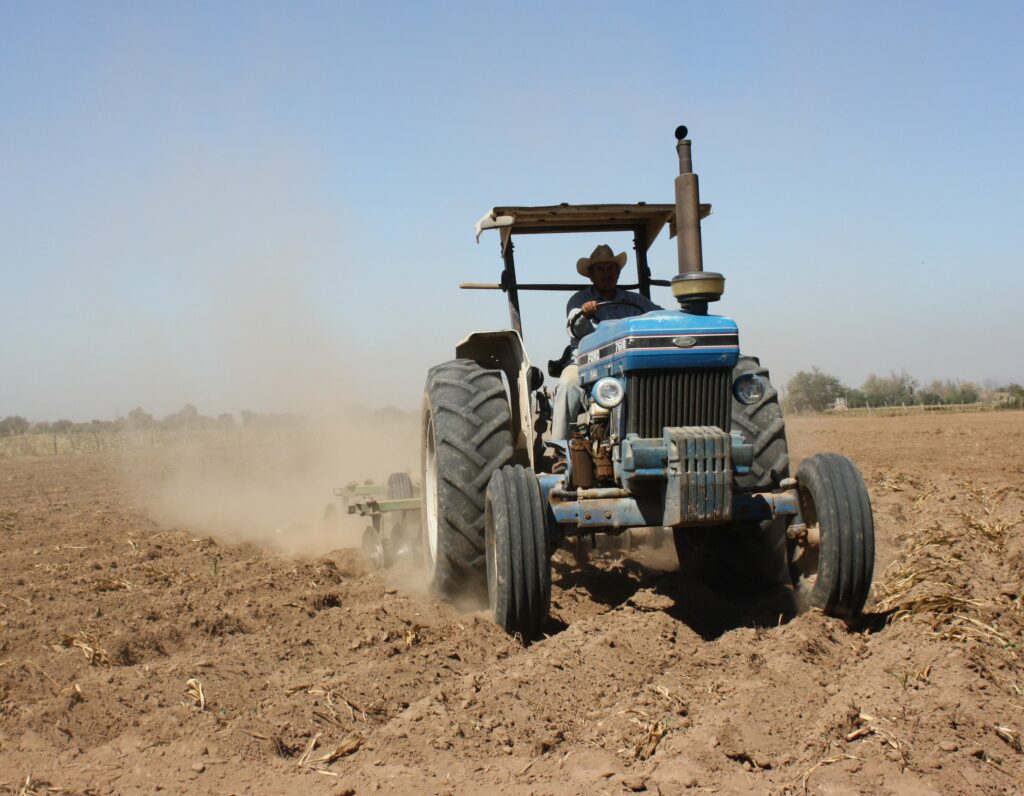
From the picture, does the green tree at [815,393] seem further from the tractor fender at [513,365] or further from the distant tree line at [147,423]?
the tractor fender at [513,365]

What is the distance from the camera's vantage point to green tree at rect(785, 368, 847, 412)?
64562 mm

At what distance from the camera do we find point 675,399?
484cm

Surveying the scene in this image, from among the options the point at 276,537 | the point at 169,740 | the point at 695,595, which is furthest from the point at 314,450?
the point at 169,740

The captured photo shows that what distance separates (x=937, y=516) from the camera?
318 inches

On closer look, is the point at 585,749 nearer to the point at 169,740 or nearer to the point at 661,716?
the point at 661,716

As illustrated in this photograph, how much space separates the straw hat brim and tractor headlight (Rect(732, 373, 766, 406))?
58.2 inches

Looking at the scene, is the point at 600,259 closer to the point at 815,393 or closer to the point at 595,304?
the point at 595,304

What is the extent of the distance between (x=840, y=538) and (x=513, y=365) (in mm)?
2712

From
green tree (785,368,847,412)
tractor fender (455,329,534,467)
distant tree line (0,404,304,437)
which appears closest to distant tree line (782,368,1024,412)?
green tree (785,368,847,412)

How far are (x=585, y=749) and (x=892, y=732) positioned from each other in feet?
3.40

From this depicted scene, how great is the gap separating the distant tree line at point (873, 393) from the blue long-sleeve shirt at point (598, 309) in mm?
52125

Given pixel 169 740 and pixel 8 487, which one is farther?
pixel 8 487

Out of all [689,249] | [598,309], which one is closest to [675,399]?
[689,249]

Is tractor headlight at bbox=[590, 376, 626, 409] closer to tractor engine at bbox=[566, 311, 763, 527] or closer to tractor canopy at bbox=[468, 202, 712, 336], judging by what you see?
tractor engine at bbox=[566, 311, 763, 527]
